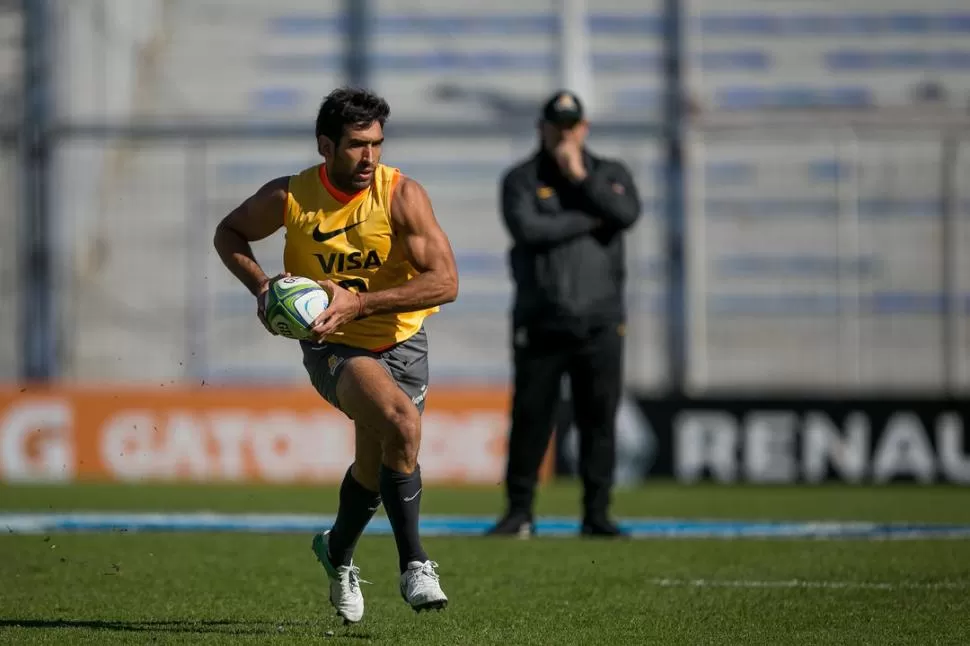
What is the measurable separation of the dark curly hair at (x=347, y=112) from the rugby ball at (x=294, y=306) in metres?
0.61

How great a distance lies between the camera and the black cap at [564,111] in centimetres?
816

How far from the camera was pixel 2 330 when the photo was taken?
15.9 metres

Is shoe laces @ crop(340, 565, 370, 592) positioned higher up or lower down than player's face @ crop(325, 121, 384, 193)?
lower down

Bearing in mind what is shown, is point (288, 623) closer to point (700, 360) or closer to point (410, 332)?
point (410, 332)

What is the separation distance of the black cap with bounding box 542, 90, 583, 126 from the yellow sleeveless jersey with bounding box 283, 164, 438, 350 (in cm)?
269

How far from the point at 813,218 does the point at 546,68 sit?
3938 millimetres

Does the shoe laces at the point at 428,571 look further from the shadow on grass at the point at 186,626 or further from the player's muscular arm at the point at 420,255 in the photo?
the player's muscular arm at the point at 420,255

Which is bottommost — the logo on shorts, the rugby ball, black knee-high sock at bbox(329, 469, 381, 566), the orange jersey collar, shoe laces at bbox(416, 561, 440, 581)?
shoe laces at bbox(416, 561, 440, 581)

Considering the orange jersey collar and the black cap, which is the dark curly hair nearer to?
the orange jersey collar

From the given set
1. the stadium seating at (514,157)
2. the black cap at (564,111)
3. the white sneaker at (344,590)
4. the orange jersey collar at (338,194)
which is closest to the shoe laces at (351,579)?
the white sneaker at (344,590)

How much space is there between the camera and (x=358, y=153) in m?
5.41

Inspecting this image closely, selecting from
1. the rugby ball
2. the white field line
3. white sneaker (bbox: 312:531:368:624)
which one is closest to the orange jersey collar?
the rugby ball

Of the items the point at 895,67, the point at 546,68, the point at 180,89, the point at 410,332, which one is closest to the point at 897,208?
the point at 895,67

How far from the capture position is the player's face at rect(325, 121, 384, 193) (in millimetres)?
5395
